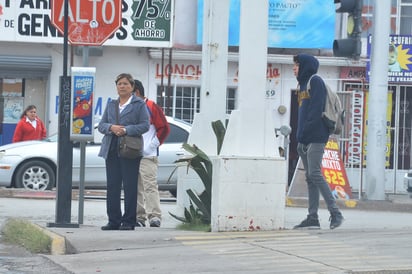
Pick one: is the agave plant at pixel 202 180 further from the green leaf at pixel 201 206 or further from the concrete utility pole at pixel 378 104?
the concrete utility pole at pixel 378 104

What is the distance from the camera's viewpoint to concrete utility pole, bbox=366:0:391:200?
16.2 metres

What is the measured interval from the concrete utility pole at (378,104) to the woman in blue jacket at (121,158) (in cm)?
759

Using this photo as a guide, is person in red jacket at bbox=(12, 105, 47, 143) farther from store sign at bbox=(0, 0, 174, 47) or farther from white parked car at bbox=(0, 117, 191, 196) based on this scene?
store sign at bbox=(0, 0, 174, 47)

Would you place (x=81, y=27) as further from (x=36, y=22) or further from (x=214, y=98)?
(x=36, y=22)

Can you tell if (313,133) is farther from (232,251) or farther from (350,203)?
(350,203)

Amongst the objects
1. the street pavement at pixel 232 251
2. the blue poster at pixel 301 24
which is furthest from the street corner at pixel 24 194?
the blue poster at pixel 301 24

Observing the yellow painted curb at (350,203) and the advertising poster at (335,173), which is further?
the advertising poster at (335,173)

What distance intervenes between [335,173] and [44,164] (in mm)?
5450

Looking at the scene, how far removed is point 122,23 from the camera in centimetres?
2033

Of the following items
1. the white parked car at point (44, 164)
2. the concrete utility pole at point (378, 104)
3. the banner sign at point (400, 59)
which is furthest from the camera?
the banner sign at point (400, 59)

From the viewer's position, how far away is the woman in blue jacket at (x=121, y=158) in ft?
31.1

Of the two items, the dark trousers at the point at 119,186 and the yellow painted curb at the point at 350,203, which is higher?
the dark trousers at the point at 119,186

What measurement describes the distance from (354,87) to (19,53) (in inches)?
319

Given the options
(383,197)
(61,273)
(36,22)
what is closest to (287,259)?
(61,273)
